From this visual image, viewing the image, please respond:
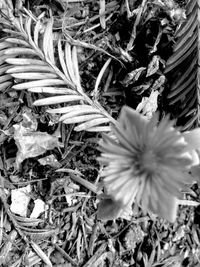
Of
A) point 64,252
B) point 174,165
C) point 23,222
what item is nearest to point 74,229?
point 64,252

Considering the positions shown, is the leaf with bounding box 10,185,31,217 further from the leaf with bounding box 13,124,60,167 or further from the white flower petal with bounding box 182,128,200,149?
the white flower petal with bounding box 182,128,200,149

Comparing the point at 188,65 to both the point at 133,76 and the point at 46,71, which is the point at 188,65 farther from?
the point at 46,71

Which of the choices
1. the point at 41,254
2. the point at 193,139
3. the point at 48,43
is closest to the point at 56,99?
the point at 48,43

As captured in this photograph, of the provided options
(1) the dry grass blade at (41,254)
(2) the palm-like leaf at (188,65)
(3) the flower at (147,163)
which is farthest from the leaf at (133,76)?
(1) the dry grass blade at (41,254)

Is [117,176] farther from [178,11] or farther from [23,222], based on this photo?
[178,11]

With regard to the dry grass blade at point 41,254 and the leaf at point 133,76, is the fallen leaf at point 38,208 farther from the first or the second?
the leaf at point 133,76
